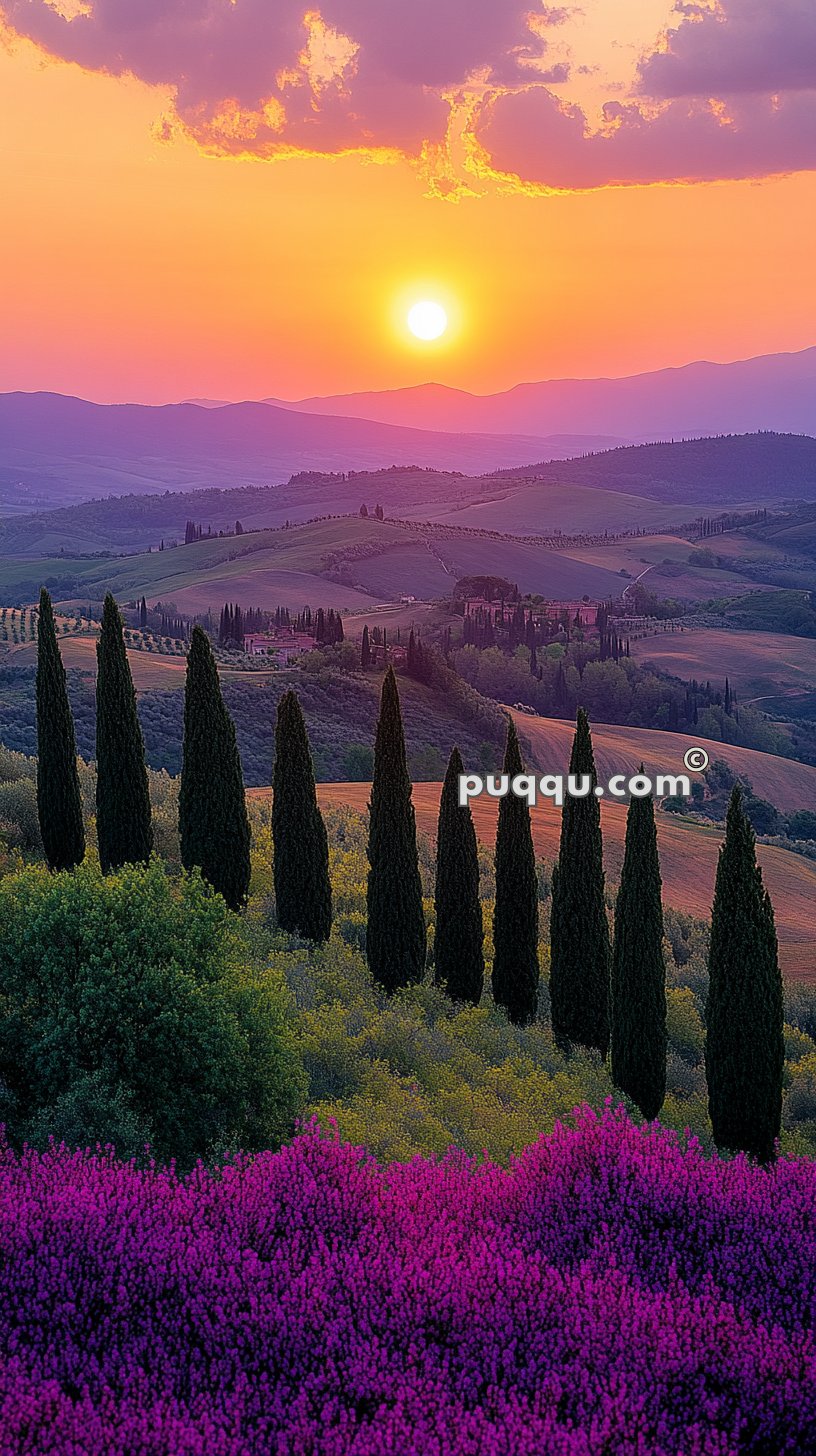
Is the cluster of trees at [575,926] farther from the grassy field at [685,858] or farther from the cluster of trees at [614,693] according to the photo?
the cluster of trees at [614,693]

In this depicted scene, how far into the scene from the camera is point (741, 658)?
522 feet

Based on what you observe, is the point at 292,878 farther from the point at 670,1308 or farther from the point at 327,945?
the point at 670,1308

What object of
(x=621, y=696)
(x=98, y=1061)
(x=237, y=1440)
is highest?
(x=237, y=1440)

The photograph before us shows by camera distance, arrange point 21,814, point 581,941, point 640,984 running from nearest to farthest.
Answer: point 640,984 → point 581,941 → point 21,814

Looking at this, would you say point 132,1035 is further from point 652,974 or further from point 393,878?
point 393,878


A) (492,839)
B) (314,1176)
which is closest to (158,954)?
(314,1176)

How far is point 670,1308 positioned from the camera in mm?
10469

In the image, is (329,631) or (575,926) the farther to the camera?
(329,631)

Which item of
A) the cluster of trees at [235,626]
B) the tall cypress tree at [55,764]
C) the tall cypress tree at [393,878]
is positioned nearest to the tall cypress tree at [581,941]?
the tall cypress tree at [393,878]

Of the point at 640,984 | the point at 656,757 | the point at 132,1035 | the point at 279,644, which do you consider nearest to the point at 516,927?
the point at 640,984

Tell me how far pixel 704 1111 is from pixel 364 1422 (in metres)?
17.3

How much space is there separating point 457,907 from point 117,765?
9.99 metres

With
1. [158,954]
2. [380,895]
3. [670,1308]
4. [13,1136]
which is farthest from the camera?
[380,895]
